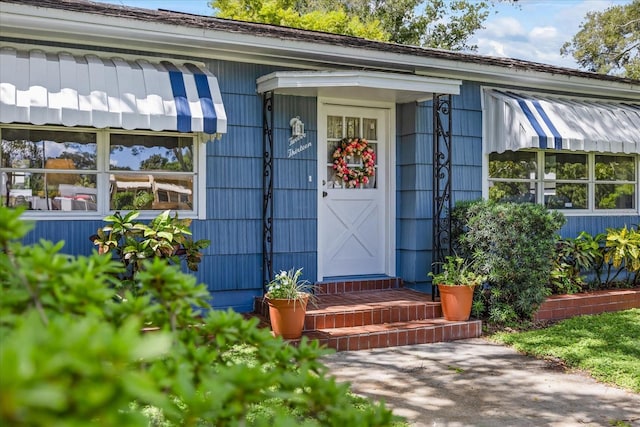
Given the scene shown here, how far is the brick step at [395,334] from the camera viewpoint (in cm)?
→ 610

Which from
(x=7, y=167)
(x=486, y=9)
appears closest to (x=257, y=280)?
(x=7, y=167)

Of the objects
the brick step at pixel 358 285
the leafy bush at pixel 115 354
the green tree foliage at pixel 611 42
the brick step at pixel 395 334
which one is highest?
the green tree foliage at pixel 611 42

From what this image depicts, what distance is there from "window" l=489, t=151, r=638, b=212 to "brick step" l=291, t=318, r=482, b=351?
2610 millimetres

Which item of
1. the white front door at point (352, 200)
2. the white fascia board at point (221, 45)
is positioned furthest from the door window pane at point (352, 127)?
the white fascia board at point (221, 45)

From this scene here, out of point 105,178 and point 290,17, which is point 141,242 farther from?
point 290,17

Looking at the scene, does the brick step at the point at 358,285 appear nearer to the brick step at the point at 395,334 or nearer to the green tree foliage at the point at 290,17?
the brick step at the point at 395,334

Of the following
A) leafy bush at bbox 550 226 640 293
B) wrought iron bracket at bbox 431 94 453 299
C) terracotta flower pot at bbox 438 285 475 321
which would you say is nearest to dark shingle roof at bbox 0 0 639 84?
wrought iron bracket at bbox 431 94 453 299

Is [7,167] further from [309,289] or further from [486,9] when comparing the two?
[486,9]

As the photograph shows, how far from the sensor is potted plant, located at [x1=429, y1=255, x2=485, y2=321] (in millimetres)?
6812

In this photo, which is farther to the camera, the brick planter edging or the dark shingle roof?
the brick planter edging

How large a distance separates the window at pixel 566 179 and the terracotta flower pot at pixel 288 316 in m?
3.89

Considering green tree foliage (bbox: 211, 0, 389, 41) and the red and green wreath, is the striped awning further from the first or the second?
green tree foliage (bbox: 211, 0, 389, 41)

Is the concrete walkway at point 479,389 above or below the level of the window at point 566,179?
below

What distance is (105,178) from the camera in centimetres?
644
